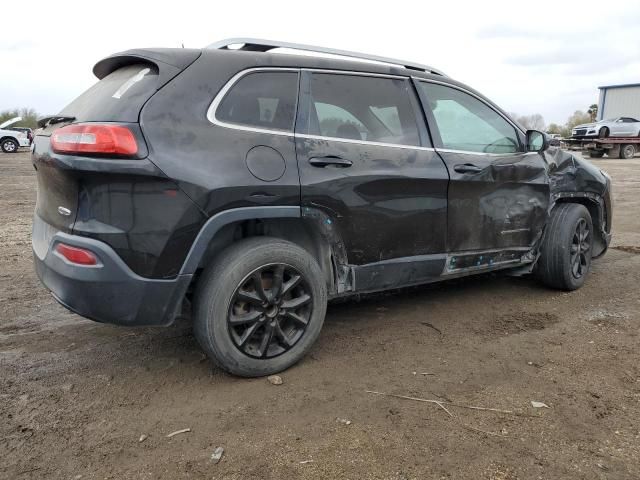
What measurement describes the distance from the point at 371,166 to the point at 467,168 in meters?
0.87

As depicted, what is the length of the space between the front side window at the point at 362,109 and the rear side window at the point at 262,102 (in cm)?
15

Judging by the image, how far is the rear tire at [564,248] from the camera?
14.3ft

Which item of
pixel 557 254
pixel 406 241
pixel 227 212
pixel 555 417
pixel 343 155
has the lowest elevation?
pixel 555 417

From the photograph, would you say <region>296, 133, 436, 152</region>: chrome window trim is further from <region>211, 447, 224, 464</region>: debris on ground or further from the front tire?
<region>211, 447, 224, 464</region>: debris on ground

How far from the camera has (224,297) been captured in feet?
8.92

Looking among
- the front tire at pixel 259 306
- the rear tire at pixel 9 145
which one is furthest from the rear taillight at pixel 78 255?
the rear tire at pixel 9 145

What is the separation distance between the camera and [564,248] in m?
4.35

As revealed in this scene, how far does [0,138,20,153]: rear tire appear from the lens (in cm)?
2877

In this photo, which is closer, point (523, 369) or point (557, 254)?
point (523, 369)

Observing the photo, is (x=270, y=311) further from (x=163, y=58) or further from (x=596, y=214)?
(x=596, y=214)

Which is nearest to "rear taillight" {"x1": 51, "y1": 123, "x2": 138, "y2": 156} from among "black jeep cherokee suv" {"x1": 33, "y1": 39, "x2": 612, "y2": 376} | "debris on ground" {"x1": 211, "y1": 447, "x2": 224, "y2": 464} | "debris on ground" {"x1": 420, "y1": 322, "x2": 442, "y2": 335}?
"black jeep cherokee suv" {"x1": 33, "y1": 39, "x2": 612, "y2": 376}

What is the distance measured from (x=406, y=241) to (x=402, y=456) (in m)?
1.52

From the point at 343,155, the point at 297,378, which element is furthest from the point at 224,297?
the point at 343,155

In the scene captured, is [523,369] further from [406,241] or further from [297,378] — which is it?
[297,378]
